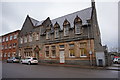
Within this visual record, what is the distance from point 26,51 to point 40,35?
23.2ft

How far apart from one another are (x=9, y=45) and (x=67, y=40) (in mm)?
26165

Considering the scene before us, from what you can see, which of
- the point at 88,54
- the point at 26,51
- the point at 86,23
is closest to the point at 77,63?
the point at 88,54

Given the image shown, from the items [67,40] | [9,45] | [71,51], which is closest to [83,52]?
[71,51]

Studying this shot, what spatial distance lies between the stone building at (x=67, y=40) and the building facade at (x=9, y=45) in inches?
247

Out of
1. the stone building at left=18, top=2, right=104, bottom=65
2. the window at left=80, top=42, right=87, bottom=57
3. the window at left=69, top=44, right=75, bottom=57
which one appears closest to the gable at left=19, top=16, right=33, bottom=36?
the stone building at left=18, top=2, right=104, bottom=65

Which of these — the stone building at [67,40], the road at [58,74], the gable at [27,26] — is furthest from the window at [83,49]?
the gable at [27,26]

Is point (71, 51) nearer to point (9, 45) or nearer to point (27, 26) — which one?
point (27, 26)

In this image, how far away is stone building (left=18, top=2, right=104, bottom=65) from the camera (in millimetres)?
18000

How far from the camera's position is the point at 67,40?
20.4 metres

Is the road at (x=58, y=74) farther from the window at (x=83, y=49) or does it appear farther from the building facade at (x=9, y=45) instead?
the building facade at (x=9, y=45)

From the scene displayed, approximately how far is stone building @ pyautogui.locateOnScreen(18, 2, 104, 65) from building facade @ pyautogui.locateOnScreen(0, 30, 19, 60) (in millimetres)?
6278

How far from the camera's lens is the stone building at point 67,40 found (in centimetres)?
1800

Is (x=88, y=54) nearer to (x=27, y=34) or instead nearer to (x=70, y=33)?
(x=70, y=33)

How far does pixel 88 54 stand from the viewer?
57.5 ft
